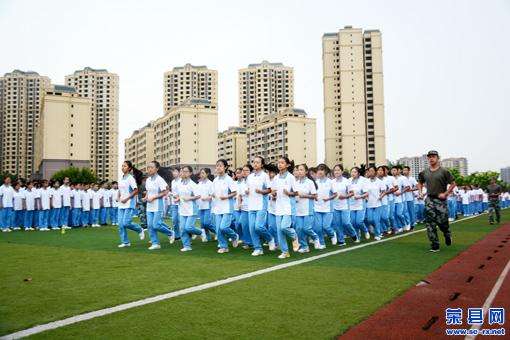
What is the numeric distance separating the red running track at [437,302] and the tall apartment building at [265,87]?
130 m

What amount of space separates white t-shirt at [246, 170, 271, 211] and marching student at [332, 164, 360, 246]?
2.93 meters

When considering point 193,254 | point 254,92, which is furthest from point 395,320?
point 254,92

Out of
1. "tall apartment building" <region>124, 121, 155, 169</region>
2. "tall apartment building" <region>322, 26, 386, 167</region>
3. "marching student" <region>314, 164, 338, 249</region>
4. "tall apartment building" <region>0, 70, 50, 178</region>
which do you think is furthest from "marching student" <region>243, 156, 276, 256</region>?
"tall apartment building" <region>0, 70, 50, 178</region>

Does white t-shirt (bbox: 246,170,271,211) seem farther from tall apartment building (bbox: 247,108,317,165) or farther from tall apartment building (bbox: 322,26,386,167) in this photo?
tall apartment building (bbox: 247,108,317,165)

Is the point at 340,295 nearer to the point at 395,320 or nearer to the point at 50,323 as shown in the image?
the point at 395,320

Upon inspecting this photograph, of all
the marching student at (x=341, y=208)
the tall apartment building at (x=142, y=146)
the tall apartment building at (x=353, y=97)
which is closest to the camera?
the marching student at (x=341, y=208)

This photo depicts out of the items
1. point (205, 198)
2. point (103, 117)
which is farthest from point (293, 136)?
point (205, 198)

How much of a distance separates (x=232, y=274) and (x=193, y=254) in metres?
2.84

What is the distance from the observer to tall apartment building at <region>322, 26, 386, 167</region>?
305ft

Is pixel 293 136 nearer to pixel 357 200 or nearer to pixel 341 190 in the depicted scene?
pixel 357 200

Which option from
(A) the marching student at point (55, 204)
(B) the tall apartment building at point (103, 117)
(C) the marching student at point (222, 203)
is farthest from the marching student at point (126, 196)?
(B) the tall apartment building at point (103, 117)

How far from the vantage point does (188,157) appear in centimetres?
9000

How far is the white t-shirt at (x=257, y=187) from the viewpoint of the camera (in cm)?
900

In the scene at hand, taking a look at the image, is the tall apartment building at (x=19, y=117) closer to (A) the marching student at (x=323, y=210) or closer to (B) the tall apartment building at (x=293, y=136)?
(B) the tall apartment building at (x=293, y=136)
